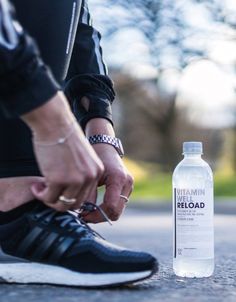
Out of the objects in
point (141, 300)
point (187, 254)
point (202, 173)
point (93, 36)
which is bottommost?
point (141, 300)

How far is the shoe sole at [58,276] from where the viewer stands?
5.23 ft

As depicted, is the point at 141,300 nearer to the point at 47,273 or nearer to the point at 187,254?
the point at 47,273

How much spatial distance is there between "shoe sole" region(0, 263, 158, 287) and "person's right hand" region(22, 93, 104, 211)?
301 millimetres

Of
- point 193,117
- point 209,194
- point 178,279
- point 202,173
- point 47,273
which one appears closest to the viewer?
point 47,273

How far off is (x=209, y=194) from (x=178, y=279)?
29 cm

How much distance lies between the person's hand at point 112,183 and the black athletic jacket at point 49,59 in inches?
6.2

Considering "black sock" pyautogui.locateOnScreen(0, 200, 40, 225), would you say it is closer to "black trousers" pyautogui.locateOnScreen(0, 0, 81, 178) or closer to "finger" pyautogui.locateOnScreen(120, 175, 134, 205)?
"black trousers" pyautogui.locateOnScreen(0, 0, 81, 178)

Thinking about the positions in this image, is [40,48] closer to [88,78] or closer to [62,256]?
[88,78]

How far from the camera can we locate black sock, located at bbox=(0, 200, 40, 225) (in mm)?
1693

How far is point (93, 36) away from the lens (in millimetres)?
2256

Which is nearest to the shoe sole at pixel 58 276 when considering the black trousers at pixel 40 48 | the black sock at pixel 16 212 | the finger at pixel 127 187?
the black sock at pixel 16 212

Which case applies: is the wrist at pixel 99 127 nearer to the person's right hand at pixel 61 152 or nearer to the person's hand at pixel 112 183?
the person's hand at pixel 112 183

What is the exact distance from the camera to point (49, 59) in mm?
1748

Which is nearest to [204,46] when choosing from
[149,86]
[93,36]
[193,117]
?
[93,36]
